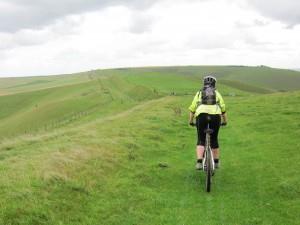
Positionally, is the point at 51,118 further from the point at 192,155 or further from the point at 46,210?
the point at 46,210

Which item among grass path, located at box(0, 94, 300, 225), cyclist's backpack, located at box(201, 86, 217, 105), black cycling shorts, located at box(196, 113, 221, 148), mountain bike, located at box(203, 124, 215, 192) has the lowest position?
grass path, located at box(0, 94, 300, 225)

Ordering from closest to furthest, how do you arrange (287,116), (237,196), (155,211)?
(155,211) → (237,196) → (287,116)

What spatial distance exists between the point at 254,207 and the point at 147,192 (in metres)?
2.97

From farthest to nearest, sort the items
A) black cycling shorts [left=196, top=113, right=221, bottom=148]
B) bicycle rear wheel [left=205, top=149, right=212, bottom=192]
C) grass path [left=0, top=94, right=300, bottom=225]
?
black cycling shorts [left=196, top=113, right=221, bottom=148] → bicycle rear wheel [left=205, top=149, right=212, bottom=192] → grass path [left=0, top=94, right=300, bottom=225]

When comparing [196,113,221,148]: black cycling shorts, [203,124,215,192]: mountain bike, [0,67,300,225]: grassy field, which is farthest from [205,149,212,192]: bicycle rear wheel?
[196,113,221,148]: black cycling shorts

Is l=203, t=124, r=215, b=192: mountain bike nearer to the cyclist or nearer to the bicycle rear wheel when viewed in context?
the bicycle rear wheel

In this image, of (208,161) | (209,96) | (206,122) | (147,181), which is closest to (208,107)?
(209,96)

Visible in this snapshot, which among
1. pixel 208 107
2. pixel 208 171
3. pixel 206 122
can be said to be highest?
pixel 208 107

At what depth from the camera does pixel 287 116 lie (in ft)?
91.5

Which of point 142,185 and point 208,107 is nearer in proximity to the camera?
point 208,107

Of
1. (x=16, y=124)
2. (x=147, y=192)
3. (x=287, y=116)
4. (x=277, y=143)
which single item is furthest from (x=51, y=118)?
(x=147, y=192)

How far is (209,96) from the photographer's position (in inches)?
494

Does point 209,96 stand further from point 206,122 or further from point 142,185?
point 142,185

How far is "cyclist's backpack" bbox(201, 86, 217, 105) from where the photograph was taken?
12523mm
